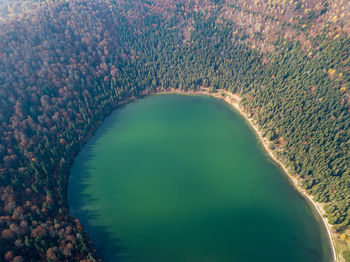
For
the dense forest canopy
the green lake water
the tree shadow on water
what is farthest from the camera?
the dense forest canopy

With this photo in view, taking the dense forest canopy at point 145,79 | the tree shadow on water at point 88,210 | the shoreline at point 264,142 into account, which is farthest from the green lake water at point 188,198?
the dense forest canopy at point 145,79

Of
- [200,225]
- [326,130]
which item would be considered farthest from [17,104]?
[326,130]

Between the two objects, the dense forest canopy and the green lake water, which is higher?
the dense forest canopy

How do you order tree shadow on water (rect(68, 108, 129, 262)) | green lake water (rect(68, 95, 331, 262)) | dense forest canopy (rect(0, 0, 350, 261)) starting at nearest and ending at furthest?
tree shadow on water (rect(68, 108, 129, 262)) → green lake water (rect(68, 95, 331, 262)) → dense forest canopy (rect(0, 0, 350, 261))

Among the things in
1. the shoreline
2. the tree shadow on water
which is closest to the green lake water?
the tree shadow on water

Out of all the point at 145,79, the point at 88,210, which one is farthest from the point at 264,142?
the point at 88,210

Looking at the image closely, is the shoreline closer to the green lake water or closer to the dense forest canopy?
the green lake water

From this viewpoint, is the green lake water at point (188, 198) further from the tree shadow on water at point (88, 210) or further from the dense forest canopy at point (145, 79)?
the dense forest canopy at point (145, 79)
